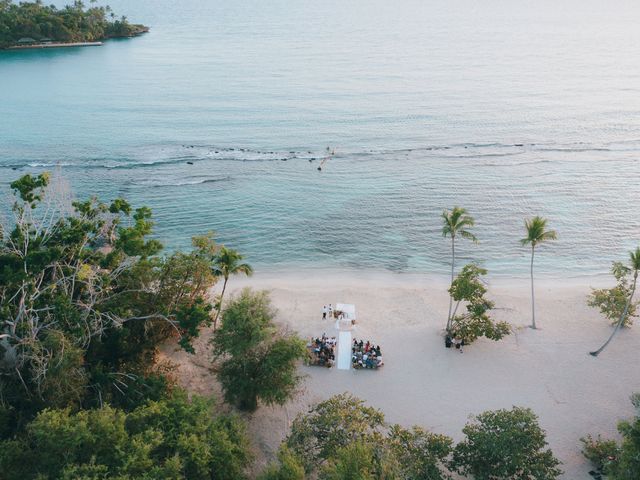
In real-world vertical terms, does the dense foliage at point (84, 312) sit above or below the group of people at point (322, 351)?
above

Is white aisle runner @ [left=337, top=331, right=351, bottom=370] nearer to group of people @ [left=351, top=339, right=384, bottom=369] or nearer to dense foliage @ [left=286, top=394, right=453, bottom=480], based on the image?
group of people @ [left=351, top=339, right=384, bottom=369]

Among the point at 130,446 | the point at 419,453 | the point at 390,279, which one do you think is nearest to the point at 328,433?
the point at 419,453

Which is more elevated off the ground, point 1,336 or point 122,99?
point 122,99

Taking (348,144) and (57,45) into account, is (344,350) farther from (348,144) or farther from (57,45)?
(57,45)

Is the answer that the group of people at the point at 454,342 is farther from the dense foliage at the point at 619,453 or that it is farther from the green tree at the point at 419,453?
the green tree at the point at 419,453

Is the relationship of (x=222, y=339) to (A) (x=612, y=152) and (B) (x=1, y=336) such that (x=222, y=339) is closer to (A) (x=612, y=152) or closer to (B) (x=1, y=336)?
(B) (x=1, y=336)

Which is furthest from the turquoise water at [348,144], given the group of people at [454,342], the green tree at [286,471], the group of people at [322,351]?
the green tree at [286,471]

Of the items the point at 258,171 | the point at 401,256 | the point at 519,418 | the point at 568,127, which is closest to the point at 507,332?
the point at 519,418
